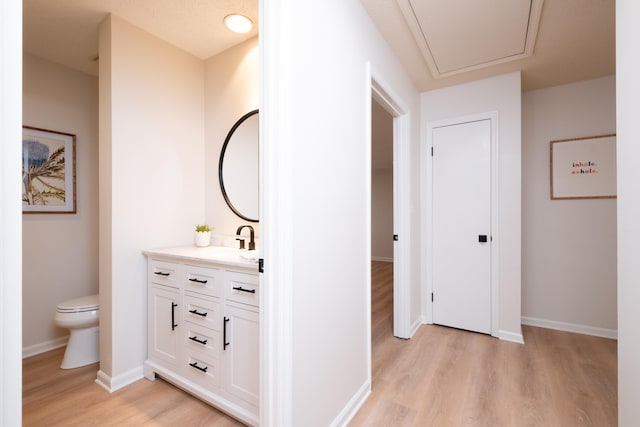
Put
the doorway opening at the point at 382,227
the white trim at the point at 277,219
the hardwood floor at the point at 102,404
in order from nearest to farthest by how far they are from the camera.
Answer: the white trim at the point at 277,219 → the hardwood floor at the point at 102,404 → the doorway opening at the point at 382,227

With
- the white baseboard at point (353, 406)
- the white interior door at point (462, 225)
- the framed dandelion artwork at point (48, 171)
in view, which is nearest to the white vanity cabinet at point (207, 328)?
the white baseboard at point (353, 406)

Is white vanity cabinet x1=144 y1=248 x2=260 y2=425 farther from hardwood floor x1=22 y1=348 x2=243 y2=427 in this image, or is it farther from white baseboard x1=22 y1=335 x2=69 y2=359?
white baseboard x1=22 y1=335 x2=69 y2=359

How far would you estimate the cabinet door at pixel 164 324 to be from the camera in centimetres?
185

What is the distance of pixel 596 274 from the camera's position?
2.75 meters

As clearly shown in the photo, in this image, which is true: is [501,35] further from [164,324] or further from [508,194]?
[164,324]

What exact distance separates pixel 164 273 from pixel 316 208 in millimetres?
1219

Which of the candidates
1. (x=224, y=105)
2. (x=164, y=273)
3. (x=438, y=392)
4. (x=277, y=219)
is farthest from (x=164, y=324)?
(x=438, y=392)

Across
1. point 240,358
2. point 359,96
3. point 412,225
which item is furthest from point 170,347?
point 412,225

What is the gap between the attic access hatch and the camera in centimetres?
184

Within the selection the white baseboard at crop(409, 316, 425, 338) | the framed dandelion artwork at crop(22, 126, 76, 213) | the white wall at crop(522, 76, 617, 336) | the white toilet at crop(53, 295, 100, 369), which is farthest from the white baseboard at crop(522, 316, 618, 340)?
the framed dandelion artwork at crop(22, 126, 76, 213)

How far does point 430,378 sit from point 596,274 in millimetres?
2075

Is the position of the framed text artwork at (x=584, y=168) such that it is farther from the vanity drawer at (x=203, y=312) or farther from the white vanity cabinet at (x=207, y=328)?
the vanity drawer at (x=203, y=312)

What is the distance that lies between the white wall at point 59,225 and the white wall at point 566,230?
4.33 meters

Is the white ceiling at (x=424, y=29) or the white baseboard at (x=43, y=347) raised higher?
the white ceiling at (x=424, y=29)
